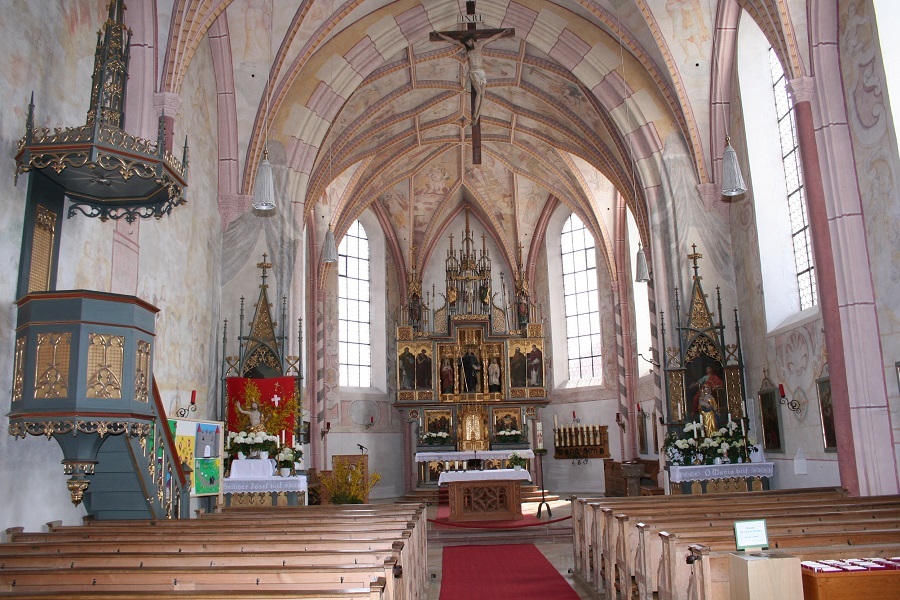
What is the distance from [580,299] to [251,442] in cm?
1572

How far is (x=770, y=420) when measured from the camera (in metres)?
14.1

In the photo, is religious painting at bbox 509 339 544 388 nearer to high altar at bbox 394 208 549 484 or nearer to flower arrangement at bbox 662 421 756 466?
high altar at bbox 394 208 549 484

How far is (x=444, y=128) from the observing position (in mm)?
23453

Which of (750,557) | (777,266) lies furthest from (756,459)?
(750,557)

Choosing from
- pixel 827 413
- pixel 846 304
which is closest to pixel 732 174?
pixel 846 304

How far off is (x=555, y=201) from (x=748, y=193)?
39.3 feet

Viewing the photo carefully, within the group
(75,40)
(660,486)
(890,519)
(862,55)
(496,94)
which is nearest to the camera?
(890,519)

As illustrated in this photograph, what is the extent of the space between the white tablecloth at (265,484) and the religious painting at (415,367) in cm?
1204

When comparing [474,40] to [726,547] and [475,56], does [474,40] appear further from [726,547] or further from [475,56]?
[726,547]

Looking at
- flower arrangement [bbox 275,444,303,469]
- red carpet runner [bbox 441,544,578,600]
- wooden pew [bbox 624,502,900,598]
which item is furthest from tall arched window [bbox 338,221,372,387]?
wooden pew [bbox 624,502,900,598]

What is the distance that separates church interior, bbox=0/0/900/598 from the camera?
7.96 meters

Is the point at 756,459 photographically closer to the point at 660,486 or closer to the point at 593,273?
the point at 660,486

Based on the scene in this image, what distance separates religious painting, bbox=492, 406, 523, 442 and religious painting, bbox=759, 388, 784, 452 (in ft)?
36.6

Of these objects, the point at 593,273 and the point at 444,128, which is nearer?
the point at 444,128
